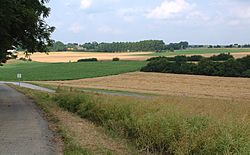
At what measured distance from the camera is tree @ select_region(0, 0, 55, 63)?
13914 mm

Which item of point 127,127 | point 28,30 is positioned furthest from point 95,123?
point 28,30

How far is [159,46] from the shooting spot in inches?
6590

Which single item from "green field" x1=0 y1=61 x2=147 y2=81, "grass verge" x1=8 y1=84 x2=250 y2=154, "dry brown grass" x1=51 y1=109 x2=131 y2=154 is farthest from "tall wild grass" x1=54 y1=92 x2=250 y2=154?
"green field" x1=0 y1=61 x2=147 y2=81

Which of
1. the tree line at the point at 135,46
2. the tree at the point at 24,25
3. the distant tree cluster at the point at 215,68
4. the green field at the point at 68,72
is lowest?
the green field at the point at 68,72

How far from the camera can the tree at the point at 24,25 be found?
1391 cm

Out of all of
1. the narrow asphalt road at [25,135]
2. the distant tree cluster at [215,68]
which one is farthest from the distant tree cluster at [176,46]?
the narrow asphalt road at [25,135]

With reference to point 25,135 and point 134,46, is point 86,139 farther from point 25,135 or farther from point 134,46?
point 134,46

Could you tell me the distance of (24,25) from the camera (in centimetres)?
1603

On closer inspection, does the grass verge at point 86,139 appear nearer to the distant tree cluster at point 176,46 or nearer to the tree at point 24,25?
the tree at point 24,25

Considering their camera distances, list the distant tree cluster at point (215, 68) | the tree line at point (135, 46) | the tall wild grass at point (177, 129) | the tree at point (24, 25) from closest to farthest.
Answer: the tall wild grass at point (177, 129)
the tree at point (24, 25)
the distant tree cluster at point (215, 68)
the tree line at point (135, 46)

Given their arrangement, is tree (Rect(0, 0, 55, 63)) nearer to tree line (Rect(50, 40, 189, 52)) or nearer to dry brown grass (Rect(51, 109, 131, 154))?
dry brown grass (Rect(51, 109, 131, 154))

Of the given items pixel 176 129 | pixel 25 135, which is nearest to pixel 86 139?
pixel 25 135

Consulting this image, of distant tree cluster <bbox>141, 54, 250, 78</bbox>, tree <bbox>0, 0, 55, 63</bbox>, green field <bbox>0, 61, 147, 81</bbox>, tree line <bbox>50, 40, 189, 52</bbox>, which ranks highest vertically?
tree line <bbox>50, 40, 189, 52</bbox>

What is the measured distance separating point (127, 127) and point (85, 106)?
411cm
